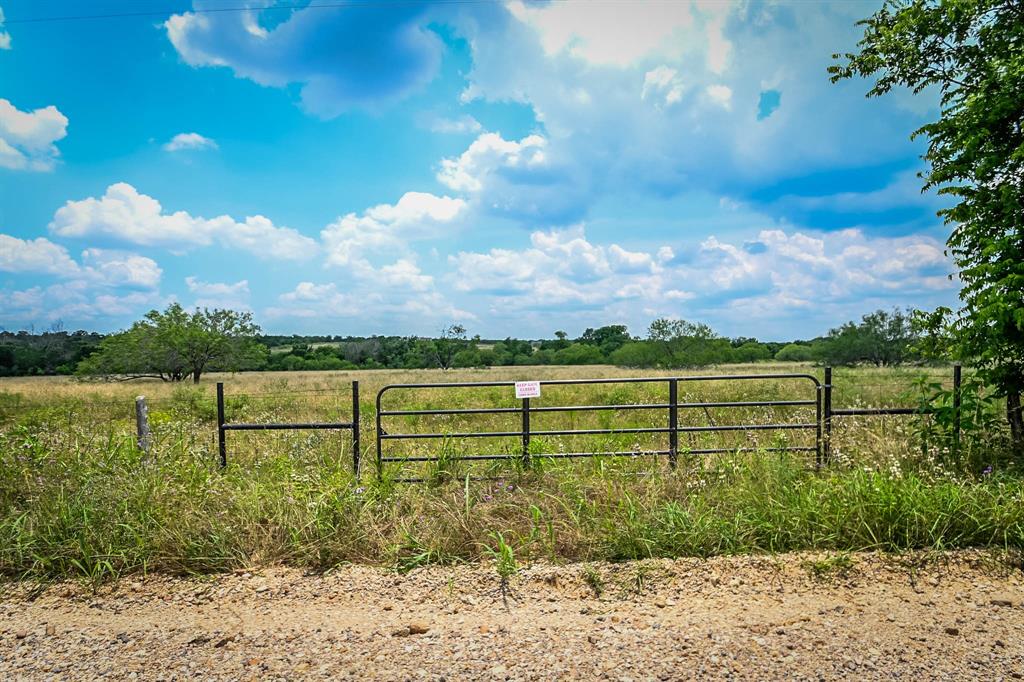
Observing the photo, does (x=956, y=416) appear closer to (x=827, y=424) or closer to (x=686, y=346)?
(x=827, y=424)

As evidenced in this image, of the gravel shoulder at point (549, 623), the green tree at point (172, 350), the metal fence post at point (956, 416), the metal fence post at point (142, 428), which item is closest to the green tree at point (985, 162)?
the metal fence post at point (956, 416)

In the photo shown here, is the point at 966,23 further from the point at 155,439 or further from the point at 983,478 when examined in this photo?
the point at 155,439

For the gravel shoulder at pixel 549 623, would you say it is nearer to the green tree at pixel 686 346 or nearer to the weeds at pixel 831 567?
the weeds at pixel 831 567

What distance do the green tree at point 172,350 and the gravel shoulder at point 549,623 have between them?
44522 mm

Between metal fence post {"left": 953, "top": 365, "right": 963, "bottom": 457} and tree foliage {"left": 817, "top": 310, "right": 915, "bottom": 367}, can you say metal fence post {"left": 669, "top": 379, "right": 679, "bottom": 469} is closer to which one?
metal fence post {"left": 953, "top": 365, "right": 963, "bottom": 457}

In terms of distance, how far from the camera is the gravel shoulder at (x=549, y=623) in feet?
11.1

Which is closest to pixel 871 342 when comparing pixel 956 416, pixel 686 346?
pixel 686 346

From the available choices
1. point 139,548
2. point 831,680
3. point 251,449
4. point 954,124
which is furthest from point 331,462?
point 954,124

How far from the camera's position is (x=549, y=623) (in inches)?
152

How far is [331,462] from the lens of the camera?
273 inches

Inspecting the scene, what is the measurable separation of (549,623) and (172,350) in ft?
159

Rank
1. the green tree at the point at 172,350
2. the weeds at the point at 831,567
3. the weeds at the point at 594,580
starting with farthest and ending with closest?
the green tree at the point at 172,350
the weeds at the point at 831,567
the weeds at the point at 594,580

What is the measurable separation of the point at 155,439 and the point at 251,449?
186 cm

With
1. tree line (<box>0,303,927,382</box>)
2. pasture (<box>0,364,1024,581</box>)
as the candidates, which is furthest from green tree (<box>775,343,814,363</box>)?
pasture (<box>0,364,1024,581</box>)
